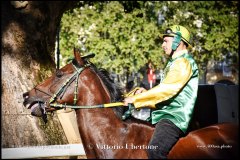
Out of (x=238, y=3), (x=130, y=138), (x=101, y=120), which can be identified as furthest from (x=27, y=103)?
(x=238, y=3)

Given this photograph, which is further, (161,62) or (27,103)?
(161,62)

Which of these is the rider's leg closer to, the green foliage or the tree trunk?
the tree trunk

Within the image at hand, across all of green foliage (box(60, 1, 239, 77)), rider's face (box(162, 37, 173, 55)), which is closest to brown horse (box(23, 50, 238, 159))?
rider's face (box(162, 37, 173, 55))

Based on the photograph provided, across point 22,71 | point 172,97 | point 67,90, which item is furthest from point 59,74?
point 22,71

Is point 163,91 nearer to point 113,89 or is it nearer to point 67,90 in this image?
point 113,89

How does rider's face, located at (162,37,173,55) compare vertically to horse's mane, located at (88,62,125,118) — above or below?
above

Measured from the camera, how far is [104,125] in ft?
14.7

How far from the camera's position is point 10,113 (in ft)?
22.4

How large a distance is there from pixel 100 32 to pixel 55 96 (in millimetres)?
20634

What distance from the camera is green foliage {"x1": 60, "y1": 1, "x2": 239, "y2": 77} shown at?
23.7m

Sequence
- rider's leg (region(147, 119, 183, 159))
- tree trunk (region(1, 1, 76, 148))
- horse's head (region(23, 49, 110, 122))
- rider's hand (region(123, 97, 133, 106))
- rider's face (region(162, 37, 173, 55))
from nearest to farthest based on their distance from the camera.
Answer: rider's leg (region(147, 119, 183, 159)), rider's hand (region(123, 97, 133, 106)), horse's head (region(23, 49, 110, 122)), rider's face (region(162, 37, 173, 55)), tree trunk (region(1, 1, 76, 148))

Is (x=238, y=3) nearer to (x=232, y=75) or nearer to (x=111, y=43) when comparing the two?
(x=111, y=43)

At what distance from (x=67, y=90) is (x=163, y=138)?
132 cm

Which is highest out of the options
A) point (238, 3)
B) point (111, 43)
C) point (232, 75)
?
point (238, 3)
